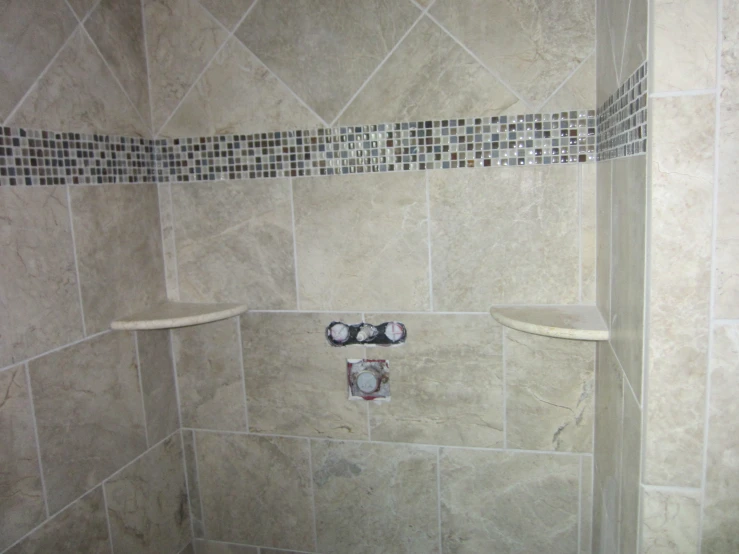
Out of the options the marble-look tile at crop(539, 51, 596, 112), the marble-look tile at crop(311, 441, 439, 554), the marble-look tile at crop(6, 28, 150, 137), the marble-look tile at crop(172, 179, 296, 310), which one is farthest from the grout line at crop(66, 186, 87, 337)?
the marble-look tile at crop(539, 51, 596, 112)

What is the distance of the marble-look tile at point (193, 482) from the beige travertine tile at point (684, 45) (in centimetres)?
159

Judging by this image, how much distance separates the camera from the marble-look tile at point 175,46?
1593 millimetres

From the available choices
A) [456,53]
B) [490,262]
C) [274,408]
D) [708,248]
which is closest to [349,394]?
[274,408]

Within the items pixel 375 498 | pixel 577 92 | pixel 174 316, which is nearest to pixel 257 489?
pixel 375 498

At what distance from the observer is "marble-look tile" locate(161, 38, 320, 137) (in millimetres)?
1567

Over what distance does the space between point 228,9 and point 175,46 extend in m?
0.19

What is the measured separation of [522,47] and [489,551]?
1.33m

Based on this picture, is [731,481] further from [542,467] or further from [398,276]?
[398,276]

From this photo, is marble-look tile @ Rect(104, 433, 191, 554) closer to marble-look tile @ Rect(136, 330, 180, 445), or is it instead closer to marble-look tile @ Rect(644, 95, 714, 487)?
marble-look tile @ Rect(136, 330, 180, 445)

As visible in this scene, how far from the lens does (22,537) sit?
4.18 feet

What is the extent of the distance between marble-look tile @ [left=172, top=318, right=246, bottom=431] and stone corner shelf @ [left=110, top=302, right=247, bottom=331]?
8 cm

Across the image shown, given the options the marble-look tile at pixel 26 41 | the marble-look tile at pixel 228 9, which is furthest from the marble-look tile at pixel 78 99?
the marble-look tile at pixel 228 9

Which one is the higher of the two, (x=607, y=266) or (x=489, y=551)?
(x=607, y=266)

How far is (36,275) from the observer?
1.30 metres
